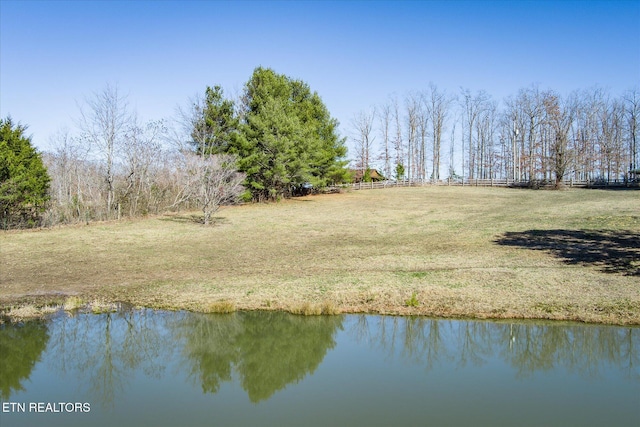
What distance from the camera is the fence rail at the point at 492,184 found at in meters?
A: 54.6

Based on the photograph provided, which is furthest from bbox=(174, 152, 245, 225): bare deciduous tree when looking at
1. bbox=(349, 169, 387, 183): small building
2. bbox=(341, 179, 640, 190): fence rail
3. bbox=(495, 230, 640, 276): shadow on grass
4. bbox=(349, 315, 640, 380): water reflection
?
bbox=(349, 169, 387, 183): small building

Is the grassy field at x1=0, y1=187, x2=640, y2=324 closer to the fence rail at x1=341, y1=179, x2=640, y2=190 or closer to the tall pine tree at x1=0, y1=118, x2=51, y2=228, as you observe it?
the tall pine tree at x1=0, y1=118, x2=51, y2=228

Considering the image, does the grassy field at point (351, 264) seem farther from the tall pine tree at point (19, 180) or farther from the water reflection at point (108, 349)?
the tall pine tree at point (19, 180)

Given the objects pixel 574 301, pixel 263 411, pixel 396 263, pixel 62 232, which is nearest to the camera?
pixel 263 411

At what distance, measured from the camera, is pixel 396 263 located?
757 inches

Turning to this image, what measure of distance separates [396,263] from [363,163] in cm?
5323

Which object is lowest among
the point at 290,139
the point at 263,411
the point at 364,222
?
the point at 263,411

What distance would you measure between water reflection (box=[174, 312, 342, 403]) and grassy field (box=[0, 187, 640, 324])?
2.76 ft

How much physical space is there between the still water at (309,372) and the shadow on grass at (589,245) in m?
7.52

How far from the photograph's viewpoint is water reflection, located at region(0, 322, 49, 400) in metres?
8.66

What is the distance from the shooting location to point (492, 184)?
6184 centimetres

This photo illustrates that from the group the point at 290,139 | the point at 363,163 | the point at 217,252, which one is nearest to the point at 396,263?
the point at 217,252

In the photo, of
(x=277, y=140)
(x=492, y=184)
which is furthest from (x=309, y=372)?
(x=492, y=184)

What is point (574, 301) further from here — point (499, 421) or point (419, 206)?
point (419, 206)
